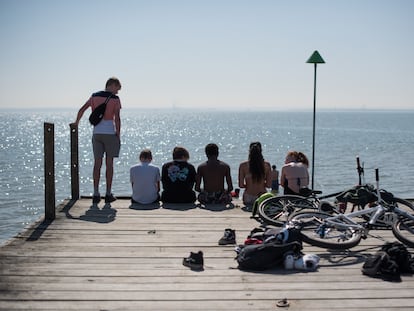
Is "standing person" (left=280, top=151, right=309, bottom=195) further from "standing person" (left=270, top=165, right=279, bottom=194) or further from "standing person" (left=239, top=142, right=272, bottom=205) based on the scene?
"standing person" (left=239, top=142, right=272, bottom=205)

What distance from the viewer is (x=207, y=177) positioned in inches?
361

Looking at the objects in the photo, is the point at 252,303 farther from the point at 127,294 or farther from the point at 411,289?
the point at 411,289

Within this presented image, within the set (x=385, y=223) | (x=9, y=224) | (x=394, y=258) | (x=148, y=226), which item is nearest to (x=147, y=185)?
(x=148, y=226)

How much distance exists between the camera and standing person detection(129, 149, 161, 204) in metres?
8.98

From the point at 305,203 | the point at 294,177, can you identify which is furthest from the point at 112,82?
the point at 305,203

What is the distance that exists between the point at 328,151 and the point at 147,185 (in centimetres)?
3821

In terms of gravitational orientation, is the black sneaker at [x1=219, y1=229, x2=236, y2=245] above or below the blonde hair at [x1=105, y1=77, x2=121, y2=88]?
below

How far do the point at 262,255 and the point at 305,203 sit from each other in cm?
214

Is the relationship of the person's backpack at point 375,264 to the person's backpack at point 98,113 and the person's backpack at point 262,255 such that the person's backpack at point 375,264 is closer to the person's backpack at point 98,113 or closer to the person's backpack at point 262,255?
the person's backpack at point 262,255

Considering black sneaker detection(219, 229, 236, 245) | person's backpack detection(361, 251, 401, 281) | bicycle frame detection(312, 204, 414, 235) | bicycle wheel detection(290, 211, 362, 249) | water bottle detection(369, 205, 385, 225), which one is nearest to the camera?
person's backpack detection(361, 251, 401, 281)

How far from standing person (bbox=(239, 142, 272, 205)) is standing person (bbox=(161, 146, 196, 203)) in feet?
2.77

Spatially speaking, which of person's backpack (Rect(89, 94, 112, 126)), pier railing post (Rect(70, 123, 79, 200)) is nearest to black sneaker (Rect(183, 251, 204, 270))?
person's backpack (Rect(89, 94, 112, 126))

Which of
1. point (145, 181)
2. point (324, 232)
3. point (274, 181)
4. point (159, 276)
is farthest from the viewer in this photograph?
point (274, 181)

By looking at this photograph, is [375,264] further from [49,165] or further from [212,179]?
[49,165]
